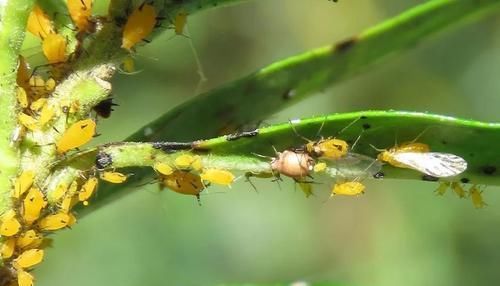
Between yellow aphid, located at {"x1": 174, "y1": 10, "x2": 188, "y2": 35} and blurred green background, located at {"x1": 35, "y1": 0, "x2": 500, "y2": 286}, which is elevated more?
yellow aphid, located at {"x1": 174, "y1": 10, "x2": 188, "y2": 35}

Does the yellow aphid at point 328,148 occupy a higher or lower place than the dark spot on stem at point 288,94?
higher

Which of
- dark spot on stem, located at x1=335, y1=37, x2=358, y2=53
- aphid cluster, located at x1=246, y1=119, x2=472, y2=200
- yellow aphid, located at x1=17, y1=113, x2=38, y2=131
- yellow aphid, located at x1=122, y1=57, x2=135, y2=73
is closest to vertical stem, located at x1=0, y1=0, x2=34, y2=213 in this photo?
yellow aphid, located at x1=17, y1=113, x2=38, y2=131

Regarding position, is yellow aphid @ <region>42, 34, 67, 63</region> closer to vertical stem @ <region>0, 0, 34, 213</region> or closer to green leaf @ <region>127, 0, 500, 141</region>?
vertical stem @ <region>0, 0, 34, 213</region>

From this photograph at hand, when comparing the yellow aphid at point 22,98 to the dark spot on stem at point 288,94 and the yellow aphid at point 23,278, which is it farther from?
the dark spot on stem at point 288,94

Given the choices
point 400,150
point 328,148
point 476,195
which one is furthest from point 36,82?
point 476,195

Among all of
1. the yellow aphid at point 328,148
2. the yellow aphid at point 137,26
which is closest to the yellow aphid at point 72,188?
the yellow aphid at point 137,26

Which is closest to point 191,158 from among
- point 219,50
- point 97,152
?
point 97,152
